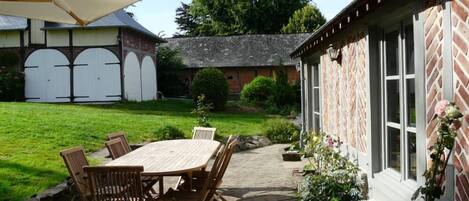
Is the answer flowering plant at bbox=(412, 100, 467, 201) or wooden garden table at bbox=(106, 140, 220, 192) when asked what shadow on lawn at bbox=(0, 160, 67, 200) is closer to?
wooden garden table at bbox=(106, 140, 220, 192)

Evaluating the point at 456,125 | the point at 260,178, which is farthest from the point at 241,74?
the point at 456,125

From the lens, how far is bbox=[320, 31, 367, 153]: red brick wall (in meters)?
6.21

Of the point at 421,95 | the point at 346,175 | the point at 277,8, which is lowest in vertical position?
the point at 346,175

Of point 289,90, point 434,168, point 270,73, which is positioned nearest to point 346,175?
point 434,168

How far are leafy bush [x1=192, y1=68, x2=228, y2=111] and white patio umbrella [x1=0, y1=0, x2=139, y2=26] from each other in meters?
17.3

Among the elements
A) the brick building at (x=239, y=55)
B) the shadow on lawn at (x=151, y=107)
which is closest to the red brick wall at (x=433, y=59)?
the shadow on lawn at (x=151, y=107)

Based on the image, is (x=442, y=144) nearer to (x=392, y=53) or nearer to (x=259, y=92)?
(x=392, y=53)

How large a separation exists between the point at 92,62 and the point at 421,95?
75.4 feet

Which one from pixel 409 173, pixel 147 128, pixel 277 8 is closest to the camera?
pixel 409 173

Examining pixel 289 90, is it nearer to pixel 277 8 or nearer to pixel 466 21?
pixel 466 21

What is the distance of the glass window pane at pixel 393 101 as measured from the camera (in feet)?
16.9

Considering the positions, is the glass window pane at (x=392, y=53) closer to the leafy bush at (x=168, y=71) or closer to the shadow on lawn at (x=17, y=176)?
the shadow on lawn at (x=17, y=176)

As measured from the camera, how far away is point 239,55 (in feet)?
127

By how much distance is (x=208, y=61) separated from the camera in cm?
3878
